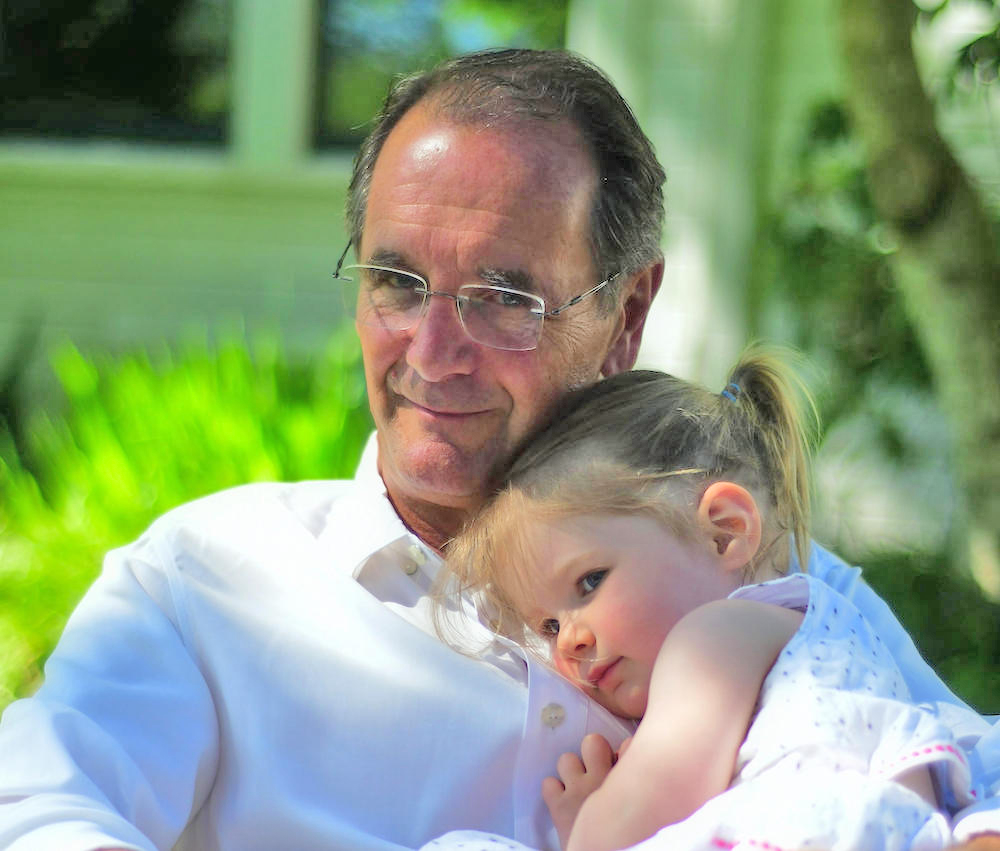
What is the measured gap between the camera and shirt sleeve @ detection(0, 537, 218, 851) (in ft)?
5.25

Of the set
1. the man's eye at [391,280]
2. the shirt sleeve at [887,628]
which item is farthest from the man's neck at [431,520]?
the shirt sleeve at [887,628]

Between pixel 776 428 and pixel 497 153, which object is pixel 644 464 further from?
pixel 497 153

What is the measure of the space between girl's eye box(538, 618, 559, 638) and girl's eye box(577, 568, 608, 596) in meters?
0.09

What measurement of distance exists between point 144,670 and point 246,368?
3.12 meters

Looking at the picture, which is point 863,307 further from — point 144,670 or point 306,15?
point 144,670

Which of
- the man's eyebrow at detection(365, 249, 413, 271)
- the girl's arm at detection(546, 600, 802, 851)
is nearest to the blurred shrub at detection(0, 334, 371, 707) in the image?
the man's eyebrow at detection(365, 249, 413, 271)

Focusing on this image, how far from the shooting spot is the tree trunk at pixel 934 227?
405 cm

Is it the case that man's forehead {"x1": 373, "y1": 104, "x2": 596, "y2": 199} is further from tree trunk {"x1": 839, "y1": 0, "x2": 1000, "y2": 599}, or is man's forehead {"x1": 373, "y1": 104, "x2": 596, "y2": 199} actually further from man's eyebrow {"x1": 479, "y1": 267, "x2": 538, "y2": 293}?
tree trunk {"x1": 839, "y1": 0, "x2": 1000, "y2": 599}

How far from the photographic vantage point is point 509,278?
2.05 metres

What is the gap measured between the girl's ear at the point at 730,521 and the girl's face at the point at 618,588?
2cm

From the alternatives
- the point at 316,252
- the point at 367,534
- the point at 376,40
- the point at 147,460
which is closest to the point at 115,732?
the point at 367,534

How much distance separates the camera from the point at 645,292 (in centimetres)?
237

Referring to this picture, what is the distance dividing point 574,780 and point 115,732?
63 cm

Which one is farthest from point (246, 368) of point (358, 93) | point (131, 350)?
point (358, 93)
